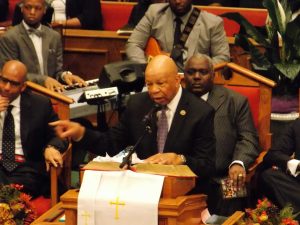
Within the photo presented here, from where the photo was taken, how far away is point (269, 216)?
4.41 metres

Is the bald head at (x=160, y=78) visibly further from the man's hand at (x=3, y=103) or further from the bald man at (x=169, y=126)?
the man's hand at (x=3, y=103)

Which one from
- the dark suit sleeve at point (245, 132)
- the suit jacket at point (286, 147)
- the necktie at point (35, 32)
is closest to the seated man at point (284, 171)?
the suit jacket at point (286, 147)

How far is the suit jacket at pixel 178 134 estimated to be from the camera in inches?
173

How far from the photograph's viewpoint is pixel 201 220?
410cm

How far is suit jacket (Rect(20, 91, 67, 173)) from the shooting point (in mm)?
5293

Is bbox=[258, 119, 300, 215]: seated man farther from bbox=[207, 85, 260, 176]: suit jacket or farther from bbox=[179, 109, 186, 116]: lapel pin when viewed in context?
bbox=[179, 109, 186, 116]: lapel pin

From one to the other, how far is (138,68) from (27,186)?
1.16 metres

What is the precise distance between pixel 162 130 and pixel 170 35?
198 centimetres

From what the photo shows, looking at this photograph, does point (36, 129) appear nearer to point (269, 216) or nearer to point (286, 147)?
point (286, 147)

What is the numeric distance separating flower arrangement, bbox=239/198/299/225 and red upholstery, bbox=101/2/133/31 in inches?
134

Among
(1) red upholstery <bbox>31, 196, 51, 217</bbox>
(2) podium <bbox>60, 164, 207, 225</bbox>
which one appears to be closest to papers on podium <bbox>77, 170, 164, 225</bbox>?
(2) podium <bbox>60, 164, 207, 225</bbox>

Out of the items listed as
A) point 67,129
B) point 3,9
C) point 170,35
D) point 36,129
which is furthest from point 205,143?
point 3,9

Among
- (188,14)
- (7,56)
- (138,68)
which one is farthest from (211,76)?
(7,56)

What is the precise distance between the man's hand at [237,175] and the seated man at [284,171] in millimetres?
153
